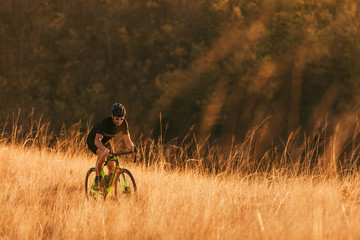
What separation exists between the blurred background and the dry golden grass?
15.4m

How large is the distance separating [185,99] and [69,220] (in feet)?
70.9

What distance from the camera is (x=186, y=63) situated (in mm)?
27547

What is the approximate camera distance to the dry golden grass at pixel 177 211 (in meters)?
3.60

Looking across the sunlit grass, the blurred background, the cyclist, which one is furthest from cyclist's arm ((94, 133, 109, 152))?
the blurred background

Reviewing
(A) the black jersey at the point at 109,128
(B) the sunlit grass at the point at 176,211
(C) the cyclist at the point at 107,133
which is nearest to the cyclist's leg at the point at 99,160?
(C) the cyclist at the point at 107,133

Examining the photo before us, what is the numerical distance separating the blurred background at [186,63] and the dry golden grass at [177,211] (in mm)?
15367

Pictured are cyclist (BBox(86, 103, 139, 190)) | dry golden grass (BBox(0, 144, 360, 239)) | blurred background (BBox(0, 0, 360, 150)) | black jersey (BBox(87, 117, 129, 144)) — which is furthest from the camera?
blurred background (BBox(0, 0, 360, 150))

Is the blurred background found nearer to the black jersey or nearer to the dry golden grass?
the dry golden grass

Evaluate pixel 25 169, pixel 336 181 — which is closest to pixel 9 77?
pixel 25 169

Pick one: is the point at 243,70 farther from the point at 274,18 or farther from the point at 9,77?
the point at 9,77

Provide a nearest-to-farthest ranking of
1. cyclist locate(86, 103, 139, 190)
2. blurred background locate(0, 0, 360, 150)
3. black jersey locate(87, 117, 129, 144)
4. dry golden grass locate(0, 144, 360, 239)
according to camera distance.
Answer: dry golden grass locate(0, 144, 360, 239) < cyclist locate(86, 103, 139, 190) < black jersey locate(87, 117, 129, 144) < blurred background locate(0, 0, 360, 150)

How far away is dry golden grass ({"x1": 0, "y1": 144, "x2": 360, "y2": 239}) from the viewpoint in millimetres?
3604

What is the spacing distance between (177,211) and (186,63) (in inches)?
937

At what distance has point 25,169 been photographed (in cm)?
604
